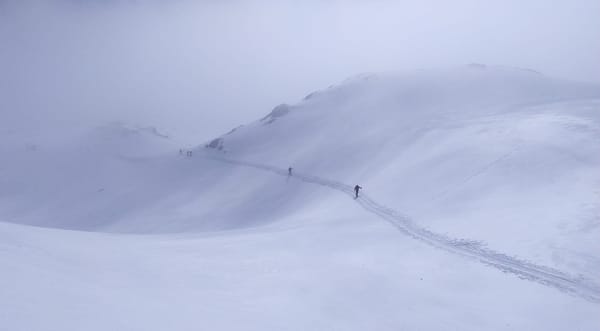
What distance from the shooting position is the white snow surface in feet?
37.4

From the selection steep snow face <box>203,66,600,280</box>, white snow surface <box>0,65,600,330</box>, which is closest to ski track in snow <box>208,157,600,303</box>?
white snow surface <box>0,65,600,330</box>

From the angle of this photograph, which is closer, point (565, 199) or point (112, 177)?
point (565, 199)

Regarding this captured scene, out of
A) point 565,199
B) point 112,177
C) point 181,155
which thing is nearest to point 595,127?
Answer: point 565,199

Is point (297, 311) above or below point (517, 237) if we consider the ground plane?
below

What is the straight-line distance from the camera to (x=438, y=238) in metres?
21.5

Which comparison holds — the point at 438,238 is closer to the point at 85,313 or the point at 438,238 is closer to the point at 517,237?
the point at 517,237

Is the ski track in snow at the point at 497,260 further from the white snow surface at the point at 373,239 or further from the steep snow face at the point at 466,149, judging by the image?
the steep snow face at the point at 466,149

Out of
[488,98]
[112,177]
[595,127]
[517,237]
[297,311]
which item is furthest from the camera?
[112,177]

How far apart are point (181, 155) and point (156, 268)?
2947 inches

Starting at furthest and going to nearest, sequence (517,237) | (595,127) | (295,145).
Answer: (295,145)
(595,127)
(517,237)

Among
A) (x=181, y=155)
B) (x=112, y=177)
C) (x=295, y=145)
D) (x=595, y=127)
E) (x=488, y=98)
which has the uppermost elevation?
(x=488, y=98)

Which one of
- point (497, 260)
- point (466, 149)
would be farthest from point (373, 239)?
point (466, 149)

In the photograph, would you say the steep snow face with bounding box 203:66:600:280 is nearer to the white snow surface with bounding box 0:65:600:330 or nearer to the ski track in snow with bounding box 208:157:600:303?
the white snow surface with bounding box 0:65:600:330

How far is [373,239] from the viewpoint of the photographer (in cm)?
2191
